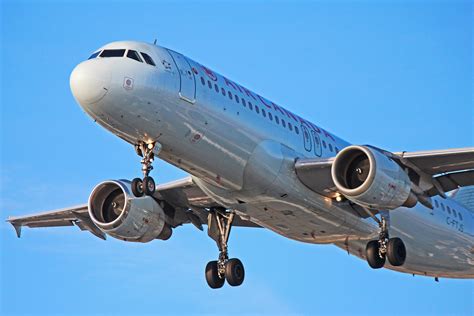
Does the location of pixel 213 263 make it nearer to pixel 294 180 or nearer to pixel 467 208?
pixel 294 180

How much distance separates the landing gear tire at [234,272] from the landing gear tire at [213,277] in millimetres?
573

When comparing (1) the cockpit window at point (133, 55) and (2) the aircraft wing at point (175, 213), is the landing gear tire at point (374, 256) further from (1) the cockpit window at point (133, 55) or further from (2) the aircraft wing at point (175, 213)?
(1) the cockpit window at point (133, 55)

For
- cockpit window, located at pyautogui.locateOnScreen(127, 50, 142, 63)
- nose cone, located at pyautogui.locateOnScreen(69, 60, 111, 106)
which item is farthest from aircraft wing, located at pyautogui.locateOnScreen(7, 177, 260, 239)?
nose cone, located at pyautogui.locateOnScreen(69, 60, 111, 106)

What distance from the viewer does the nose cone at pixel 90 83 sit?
119ft

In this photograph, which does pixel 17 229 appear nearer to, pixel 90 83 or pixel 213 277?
pixel 213 277

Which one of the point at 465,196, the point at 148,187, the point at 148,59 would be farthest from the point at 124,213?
the point at 465,196

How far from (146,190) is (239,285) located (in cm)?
789

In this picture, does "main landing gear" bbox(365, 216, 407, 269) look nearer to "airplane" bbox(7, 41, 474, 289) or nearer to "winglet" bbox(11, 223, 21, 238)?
Result: "airplane" bbox(7, 41, 474, 289)

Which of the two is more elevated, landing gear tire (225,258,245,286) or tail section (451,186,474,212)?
tail section (451,186,474,212)

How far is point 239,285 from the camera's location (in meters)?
43.8

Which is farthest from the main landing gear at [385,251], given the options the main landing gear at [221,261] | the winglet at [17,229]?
the winglet at [17,229]

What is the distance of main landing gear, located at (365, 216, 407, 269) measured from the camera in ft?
137

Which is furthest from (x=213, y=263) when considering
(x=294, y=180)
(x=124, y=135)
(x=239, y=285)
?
(x=124, y=135)

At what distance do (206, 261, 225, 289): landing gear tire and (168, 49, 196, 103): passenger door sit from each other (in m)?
8.87
